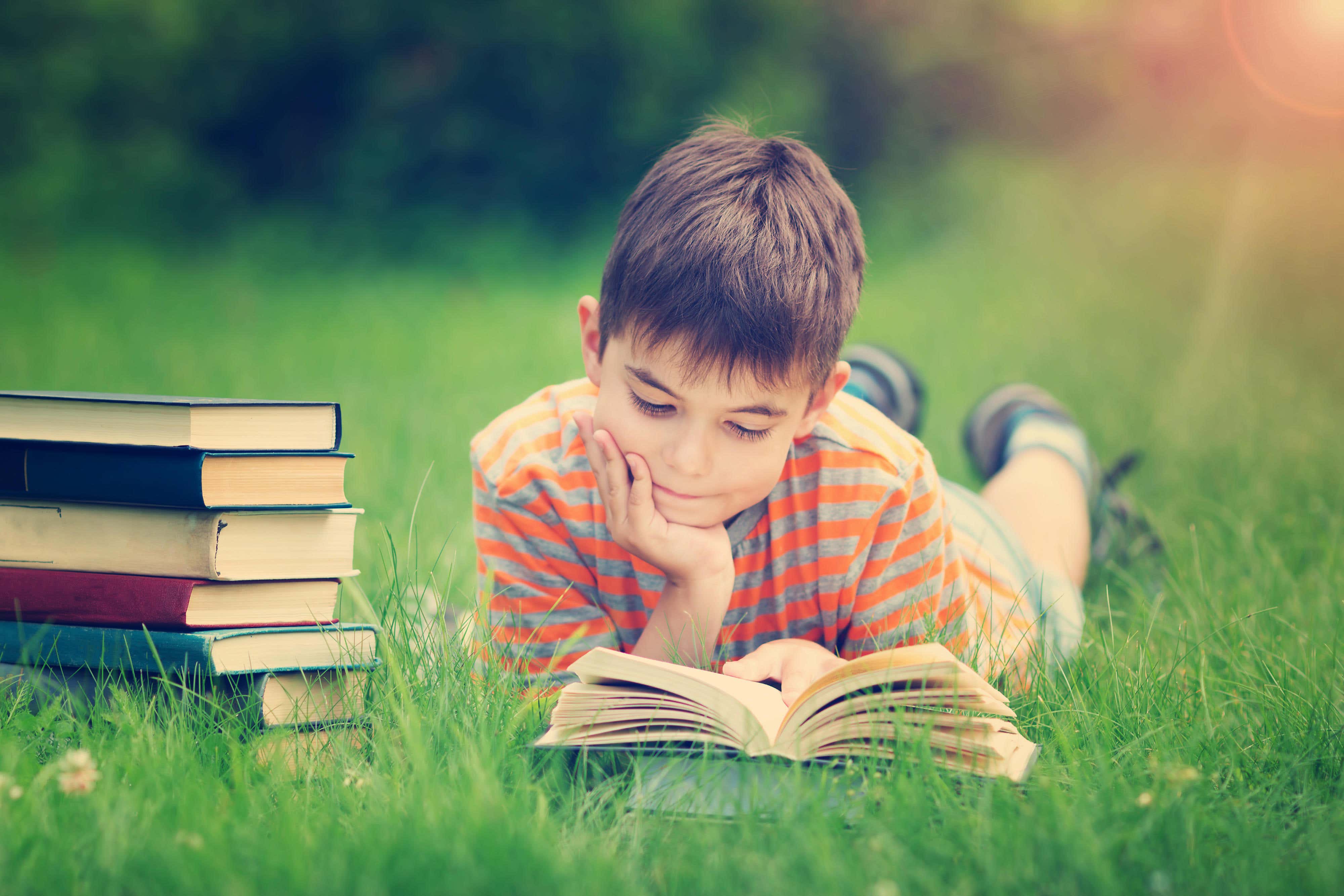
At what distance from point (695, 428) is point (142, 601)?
2.89 feet

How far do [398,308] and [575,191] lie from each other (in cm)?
453

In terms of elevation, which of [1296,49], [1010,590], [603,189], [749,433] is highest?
[1296,49]

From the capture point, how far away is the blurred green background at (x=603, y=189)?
5.45 meters

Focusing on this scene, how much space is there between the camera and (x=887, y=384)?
3154 mm

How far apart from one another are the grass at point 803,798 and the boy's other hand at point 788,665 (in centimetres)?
31

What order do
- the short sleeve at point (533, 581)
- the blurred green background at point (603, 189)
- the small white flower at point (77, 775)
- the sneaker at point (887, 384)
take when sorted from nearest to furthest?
the small white flower at point (77, 775) → the short sleeve at point (533, 581) → the sneaker at point (887, 384) → the blurred green background at point (603, 189)

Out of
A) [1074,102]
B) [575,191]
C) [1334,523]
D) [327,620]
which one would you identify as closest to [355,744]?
[327,620]

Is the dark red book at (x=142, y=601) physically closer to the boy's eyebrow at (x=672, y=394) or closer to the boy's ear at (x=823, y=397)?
the boy's eyebrow at (x=672, y=394)

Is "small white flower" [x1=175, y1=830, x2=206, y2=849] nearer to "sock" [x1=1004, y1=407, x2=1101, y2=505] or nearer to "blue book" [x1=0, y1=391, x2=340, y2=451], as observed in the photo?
"blue book" [x1=0, y1=391, x2=340, y2=451]

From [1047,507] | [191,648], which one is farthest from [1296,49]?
[191,648]

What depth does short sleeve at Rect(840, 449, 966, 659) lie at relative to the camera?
1829 mm

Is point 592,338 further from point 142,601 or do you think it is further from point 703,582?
point 142,601

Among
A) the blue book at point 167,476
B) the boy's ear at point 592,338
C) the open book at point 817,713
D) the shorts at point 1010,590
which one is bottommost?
the shorts at point 1010,590

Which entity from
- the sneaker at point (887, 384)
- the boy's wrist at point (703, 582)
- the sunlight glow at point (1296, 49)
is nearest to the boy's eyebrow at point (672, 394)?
the boy's wrist at point (703, 582)
